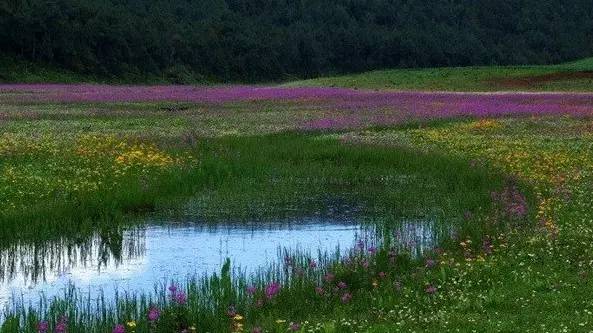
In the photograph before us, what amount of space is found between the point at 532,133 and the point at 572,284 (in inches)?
1059

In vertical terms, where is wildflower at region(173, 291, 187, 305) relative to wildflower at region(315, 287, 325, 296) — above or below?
above

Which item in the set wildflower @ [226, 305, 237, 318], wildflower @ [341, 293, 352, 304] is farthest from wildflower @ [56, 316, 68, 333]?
wildflower @ [341, 293, 352, 304]

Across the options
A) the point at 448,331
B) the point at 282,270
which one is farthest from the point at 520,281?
the point at 282,270

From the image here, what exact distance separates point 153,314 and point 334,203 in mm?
14080

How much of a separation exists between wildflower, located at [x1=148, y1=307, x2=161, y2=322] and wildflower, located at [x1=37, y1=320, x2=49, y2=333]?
1.51m

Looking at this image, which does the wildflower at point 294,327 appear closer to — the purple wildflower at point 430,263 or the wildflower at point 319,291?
the wildflower at point 319,291

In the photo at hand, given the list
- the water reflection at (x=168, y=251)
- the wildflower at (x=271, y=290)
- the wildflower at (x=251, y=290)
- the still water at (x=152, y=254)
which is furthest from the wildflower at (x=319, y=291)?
the still water at (x=152, y=254)

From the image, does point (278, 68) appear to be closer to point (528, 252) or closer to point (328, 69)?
point (328, 69)

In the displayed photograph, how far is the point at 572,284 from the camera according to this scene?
15.0 meters

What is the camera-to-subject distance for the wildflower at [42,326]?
12.1 m

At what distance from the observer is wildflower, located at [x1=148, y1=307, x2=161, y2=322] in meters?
12.7

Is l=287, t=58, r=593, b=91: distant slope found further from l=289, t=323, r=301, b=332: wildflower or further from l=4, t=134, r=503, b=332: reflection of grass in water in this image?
l=289, t=323, r=301, b=332: wildflower

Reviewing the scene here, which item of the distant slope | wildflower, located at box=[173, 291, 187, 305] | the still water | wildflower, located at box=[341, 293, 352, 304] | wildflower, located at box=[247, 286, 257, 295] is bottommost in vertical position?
the still water

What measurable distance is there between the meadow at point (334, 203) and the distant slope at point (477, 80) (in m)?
29.5
